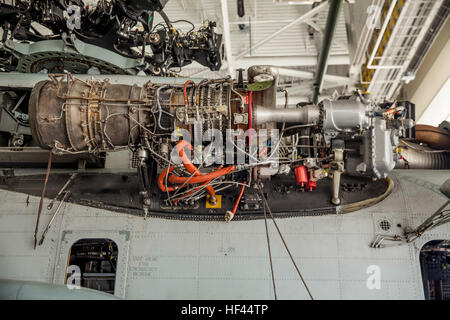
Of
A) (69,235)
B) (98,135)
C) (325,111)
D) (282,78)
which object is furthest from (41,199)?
(282,78)

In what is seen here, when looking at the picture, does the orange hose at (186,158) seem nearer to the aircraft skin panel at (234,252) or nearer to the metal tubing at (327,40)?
the aircraft skin panel at (234,252)

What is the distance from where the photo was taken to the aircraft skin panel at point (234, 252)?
147 inches

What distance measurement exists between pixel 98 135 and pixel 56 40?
7.72 feet

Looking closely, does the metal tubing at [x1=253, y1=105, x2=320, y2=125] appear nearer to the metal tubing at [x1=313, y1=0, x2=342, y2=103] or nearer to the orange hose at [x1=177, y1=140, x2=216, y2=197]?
the orange hose at [x1=177, y1=140, x2=216, y2=197]

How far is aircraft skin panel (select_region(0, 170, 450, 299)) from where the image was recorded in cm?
372

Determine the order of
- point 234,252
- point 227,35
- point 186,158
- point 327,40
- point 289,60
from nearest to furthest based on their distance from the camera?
1. point 186,158
2. point 234,252
3. point 327,40
4. point 227,35
5. point 289,60

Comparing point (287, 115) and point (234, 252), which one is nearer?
point (287, 115)

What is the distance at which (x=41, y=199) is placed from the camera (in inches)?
159

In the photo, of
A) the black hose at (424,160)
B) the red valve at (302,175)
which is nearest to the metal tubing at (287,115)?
the red valve at (302,175)

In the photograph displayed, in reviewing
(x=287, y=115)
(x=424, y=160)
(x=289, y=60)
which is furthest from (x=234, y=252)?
(x=289, y=60)

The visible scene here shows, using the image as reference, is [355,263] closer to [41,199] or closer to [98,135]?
[98,135]

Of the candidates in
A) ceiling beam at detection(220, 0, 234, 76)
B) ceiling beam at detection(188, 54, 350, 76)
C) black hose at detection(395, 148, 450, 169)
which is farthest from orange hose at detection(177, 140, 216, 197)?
ceiling beam at detection(188, 54, 350, 76)

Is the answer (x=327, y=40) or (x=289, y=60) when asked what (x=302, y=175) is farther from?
(x=289, y=60)

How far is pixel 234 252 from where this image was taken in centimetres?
387
